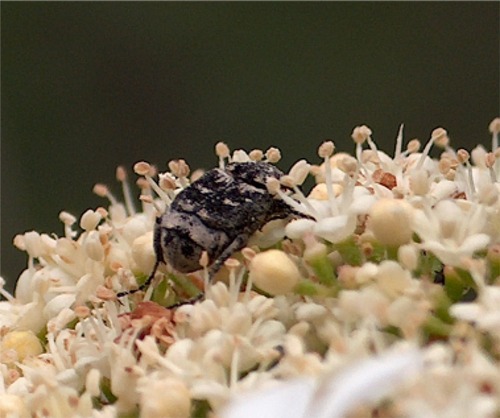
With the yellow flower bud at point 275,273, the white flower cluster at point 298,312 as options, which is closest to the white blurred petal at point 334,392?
the white flower cluster at point 298,312

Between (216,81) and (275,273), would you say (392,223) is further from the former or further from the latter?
(216,81)

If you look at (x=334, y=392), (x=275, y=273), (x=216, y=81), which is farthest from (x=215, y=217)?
(x=216, y=81)

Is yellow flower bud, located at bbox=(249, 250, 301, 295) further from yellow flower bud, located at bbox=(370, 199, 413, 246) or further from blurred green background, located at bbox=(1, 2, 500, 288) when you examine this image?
blurred green background, located at bbox=(1, 2, 500, 288)

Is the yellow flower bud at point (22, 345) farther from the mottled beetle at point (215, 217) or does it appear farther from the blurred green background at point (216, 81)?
the blurred green background at point (216, 81)

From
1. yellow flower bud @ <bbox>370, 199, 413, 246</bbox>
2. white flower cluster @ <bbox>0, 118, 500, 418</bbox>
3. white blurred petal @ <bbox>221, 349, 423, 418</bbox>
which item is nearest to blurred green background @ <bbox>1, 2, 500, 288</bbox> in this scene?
white flower cluster @ <bbox>0, 118, 500, 418</bbox>

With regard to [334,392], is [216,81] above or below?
above
